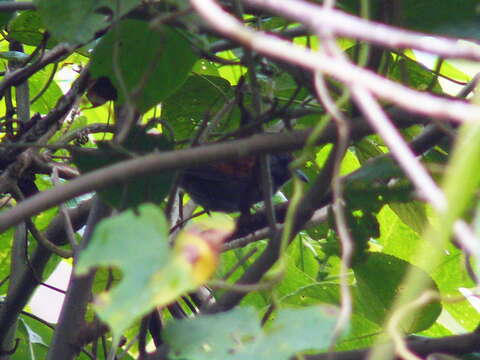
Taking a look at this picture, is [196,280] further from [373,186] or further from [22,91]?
[22,91]

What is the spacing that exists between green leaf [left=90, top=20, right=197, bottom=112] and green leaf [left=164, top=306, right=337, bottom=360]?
0.76 meters

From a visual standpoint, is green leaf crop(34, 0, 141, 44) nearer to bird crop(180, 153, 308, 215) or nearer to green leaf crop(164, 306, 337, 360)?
green leaf crop(164, 306, 337, 360)

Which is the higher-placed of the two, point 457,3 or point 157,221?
point 457,3

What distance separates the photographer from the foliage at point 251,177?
76 centimetres

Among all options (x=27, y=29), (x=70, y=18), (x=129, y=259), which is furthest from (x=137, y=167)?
(x=27, y=29)

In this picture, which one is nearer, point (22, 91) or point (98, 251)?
point (98, 251)

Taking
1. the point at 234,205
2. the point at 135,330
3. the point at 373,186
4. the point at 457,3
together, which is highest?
the point at 457,3

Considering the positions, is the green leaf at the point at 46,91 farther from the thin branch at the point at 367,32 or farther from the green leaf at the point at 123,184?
the thin branch at the point at 367,32

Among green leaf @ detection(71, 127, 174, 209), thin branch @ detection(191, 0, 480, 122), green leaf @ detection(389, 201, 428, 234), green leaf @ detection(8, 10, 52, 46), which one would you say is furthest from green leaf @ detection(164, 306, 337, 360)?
green leaf @ detection(8, 10, 52, 46)

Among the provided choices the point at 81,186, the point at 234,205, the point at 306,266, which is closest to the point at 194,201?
the point at 234,205

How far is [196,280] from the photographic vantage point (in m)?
0.78

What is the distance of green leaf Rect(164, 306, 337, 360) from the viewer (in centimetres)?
88

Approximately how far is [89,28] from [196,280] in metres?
0.90

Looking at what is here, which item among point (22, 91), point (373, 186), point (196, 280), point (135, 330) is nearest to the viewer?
point (196, 280)
